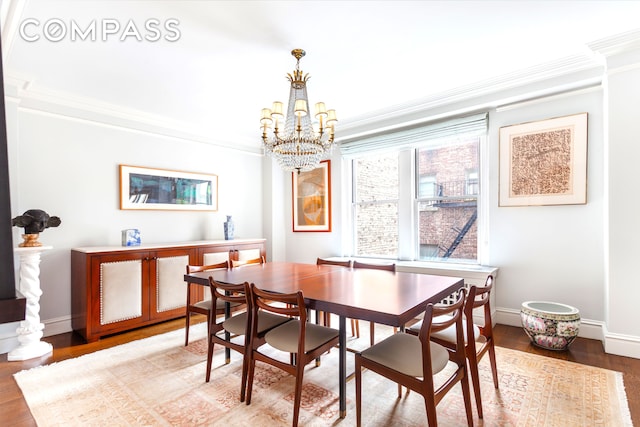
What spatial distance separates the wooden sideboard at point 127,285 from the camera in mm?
3102

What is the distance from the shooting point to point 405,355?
1771mm

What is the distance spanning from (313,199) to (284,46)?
2.78m

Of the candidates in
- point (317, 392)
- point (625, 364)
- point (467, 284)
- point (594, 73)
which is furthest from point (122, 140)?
point (625, 364)

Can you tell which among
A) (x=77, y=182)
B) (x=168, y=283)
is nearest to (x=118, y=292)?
(x=168, y=283)

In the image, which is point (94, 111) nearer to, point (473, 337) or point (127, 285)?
point (127, 285)

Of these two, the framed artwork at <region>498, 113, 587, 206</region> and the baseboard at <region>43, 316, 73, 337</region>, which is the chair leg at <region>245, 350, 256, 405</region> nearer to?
the baseboard at <region>43, 316, 73, 337</region>

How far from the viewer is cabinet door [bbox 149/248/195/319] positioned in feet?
11.6

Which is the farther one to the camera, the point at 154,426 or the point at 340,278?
the point at 340,278

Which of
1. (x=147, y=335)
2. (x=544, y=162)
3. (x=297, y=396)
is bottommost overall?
(x=147, y=335)

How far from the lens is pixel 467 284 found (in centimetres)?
340

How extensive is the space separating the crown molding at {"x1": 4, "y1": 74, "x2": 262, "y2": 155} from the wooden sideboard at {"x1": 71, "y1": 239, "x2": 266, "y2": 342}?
1.48 metres

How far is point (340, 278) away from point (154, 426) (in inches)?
59.0

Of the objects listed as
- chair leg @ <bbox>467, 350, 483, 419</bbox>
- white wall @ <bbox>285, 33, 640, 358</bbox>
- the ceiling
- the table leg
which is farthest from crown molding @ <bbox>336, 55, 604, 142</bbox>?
the table leg

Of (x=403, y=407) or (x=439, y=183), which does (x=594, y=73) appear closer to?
(x=439, y=183)
